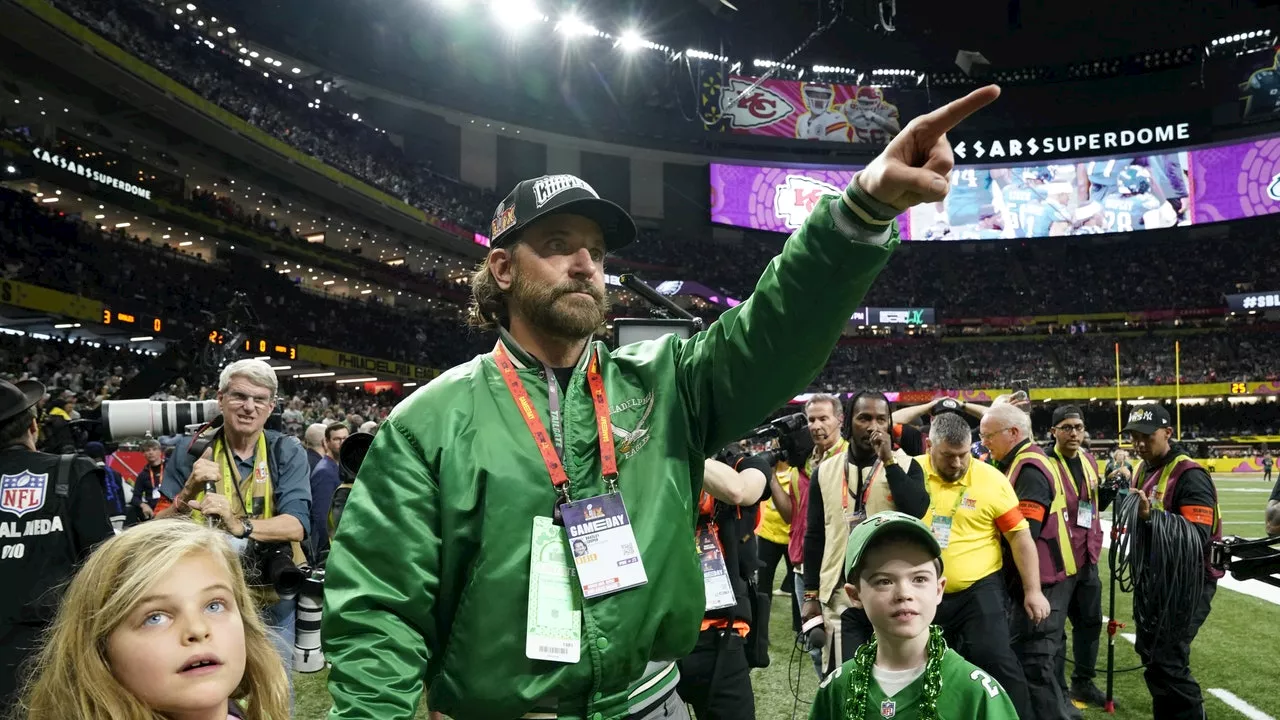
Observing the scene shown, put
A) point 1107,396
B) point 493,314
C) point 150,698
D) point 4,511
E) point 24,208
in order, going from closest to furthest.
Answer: point 150,698, point 493,314, point 4,511, point 24,208, point 1107,396

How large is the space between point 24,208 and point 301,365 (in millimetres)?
11034

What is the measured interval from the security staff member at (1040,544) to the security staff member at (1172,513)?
0.47 metres

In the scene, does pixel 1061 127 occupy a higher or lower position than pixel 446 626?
higher

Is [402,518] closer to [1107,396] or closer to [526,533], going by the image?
[526,533]

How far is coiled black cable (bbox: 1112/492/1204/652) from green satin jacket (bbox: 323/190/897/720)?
15.3 ft

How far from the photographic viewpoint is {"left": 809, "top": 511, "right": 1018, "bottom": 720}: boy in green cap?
2615mm

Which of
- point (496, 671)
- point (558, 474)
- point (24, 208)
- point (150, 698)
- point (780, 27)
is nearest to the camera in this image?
point (150, 698)

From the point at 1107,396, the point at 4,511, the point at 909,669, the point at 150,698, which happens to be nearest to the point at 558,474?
the point at 150,698

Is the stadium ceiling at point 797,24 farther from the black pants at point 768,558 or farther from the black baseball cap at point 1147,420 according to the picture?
the black baseball cap at point 1147,420

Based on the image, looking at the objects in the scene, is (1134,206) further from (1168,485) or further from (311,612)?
(311,612)

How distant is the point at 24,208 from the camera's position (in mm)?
21797

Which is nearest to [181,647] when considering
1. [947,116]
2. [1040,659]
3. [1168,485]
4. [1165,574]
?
[947,116]

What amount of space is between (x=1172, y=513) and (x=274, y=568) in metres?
5.37

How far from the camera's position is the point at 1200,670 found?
7344 mm
